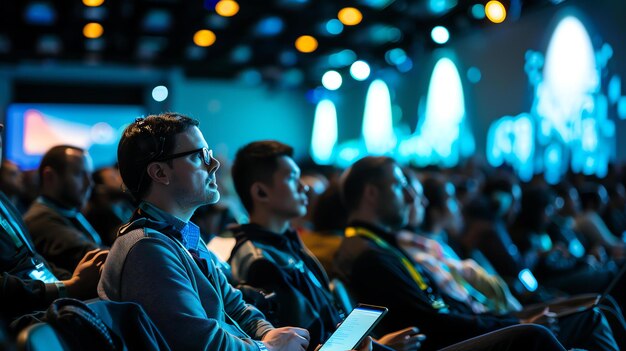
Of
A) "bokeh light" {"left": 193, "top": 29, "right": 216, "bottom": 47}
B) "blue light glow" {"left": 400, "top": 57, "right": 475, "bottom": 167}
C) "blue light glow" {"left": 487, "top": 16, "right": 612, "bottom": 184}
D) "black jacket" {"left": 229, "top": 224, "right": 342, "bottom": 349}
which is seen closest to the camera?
"black jacket" {"left": 229, "top": 224, "right": 342, "bottom": 349}

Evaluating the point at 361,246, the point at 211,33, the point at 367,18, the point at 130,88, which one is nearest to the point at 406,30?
the point at 367,18

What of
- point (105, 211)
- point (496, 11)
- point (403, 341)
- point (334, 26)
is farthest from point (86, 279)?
point (334, 26)

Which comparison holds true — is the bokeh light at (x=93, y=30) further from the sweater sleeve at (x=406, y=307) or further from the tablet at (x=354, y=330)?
the tablet at (x=354, y=330)

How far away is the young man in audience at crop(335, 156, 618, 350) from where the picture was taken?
2844mm

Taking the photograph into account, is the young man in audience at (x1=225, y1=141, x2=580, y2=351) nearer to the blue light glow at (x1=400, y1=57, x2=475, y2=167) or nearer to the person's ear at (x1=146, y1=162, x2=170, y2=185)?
the person's ear at (x1=146, y1=162, x2=170, y2=185)

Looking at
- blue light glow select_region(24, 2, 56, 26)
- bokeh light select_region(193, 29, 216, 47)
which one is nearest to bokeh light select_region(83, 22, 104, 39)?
blue light glow select_region(24, 2, 56, 26)

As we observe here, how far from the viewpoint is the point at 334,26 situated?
13227 millimetres

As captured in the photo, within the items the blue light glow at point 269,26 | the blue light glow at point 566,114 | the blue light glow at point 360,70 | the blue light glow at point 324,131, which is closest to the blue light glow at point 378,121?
the blue light glow at point 360,70

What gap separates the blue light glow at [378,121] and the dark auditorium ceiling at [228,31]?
0.78 m

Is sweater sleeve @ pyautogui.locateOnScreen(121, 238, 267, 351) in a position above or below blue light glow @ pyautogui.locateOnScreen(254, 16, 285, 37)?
below

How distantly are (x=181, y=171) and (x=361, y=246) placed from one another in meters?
1.12

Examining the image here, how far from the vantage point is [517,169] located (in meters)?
11.3

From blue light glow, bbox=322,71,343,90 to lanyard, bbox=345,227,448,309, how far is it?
1465 centimetres

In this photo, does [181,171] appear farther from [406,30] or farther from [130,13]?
[406,30]
